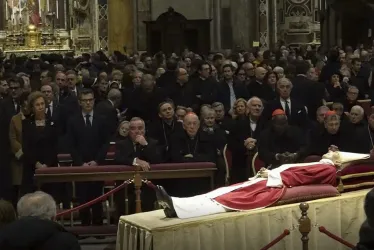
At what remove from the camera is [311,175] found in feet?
31.8

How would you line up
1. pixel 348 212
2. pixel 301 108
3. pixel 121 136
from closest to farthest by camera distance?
pixel 348 212, pixel 121 136, pixel 301 108

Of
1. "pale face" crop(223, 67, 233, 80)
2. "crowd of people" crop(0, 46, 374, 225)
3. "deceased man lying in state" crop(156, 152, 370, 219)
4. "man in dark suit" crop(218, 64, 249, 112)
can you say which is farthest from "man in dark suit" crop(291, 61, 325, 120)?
"deceased man lying in state" crop(156, 152, 370, 219)

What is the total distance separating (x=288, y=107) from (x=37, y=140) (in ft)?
12.8

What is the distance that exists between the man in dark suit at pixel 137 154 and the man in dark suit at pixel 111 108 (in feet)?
4.94

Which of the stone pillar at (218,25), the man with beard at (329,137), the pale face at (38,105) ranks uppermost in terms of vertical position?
the stone pillar at (218,25)

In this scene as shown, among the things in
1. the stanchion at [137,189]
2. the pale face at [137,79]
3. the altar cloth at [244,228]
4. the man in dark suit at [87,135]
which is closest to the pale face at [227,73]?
the pale face at [137,79]

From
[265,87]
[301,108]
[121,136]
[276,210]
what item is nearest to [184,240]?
[276,210]

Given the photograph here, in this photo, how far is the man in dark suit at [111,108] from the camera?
13.8 m

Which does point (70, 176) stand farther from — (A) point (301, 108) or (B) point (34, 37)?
(B) point (34, 37)

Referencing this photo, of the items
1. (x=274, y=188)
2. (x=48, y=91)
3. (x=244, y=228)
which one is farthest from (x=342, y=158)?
(x=48, y=91)

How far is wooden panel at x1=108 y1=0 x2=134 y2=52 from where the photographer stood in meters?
35.2

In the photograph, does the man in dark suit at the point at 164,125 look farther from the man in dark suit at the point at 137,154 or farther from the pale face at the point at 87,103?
the man in dark suit at the point at 137,154

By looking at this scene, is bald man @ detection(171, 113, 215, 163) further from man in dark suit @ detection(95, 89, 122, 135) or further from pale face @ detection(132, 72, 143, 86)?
pale face @ detection(132, 72, 143, 86)

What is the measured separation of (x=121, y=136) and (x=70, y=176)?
1760 mm
